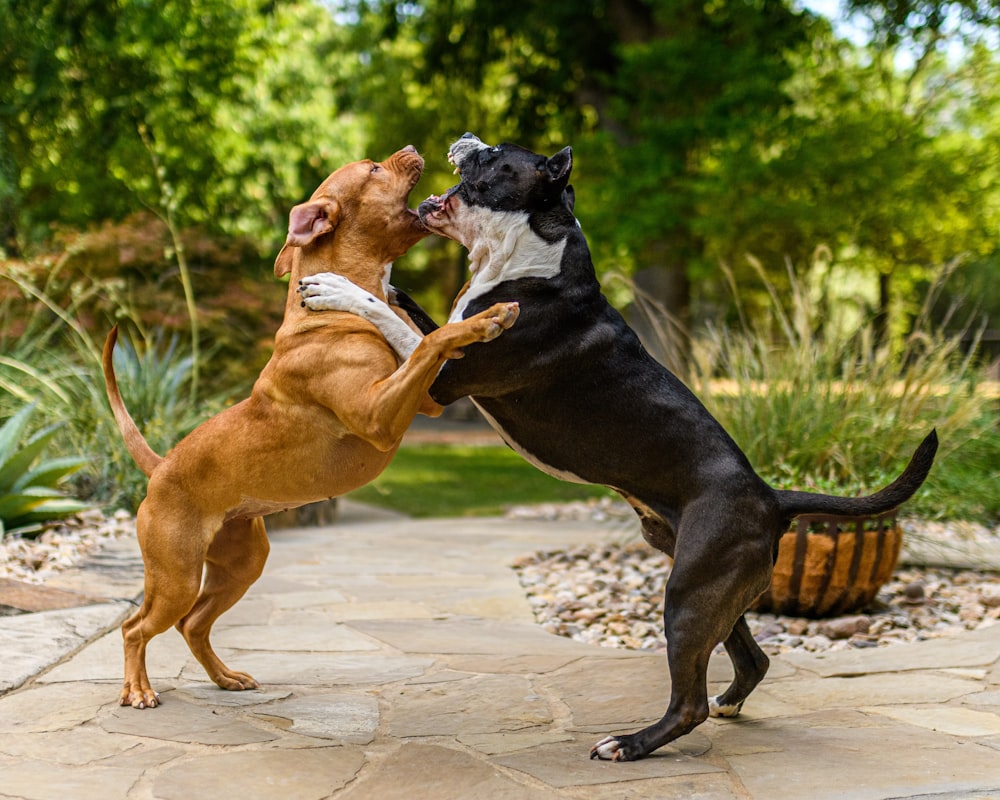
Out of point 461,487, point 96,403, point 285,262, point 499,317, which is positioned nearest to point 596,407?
point 499,317

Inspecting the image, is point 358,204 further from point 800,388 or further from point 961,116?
point 961,116

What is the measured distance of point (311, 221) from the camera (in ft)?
10.3

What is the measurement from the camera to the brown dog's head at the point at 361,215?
3137mm

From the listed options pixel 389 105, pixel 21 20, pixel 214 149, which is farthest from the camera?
pixel 389 105

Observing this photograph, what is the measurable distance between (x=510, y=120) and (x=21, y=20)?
25.2 feet

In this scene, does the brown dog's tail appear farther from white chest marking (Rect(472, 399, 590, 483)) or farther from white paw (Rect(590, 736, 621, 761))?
white paw (Rect(590, 736, 621, 761))

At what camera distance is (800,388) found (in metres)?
5.89

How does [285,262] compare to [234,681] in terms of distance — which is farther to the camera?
[234,681]

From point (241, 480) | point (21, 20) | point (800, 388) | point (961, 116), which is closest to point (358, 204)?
point (241, 480)

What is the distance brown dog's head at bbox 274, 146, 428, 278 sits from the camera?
314 centimetres

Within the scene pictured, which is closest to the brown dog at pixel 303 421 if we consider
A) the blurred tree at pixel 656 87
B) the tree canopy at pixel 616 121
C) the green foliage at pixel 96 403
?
the green foliage at pixel 96 403

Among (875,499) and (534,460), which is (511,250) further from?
(875,499)

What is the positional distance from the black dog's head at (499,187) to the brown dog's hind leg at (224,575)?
1.36m

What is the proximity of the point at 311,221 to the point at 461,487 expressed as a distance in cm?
902
